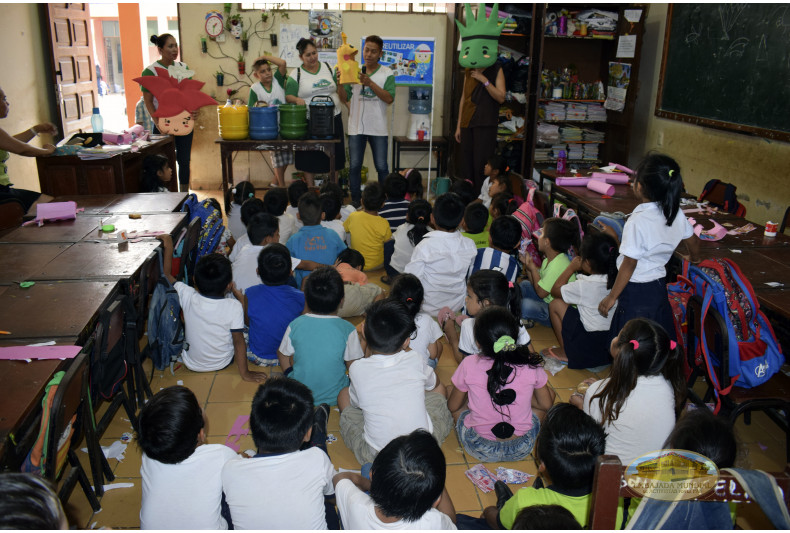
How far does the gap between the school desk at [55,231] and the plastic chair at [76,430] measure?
1.49 metres

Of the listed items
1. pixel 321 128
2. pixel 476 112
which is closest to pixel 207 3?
pixel 321 128

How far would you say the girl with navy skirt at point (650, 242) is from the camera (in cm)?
275

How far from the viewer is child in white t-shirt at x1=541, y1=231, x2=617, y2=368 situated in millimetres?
3213

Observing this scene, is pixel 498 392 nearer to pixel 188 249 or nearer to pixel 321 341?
pixel 321 341

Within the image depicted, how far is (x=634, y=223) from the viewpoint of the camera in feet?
9.19

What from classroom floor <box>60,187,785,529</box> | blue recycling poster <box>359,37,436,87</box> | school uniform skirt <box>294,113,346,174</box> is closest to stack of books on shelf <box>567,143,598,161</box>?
blue recycling poster <box>359,37,436,87</box>

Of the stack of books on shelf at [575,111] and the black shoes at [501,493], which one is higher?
the stack of books on shelf at [575,111]

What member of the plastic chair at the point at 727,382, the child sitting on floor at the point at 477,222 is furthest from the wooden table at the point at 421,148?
the plastic chair at the point at 727,382

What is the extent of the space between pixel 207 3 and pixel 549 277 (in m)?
5.29

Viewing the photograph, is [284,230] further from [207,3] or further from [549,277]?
[207,3]

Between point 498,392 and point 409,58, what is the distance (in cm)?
540

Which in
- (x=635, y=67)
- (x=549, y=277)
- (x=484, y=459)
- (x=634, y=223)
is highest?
(x=635, y=67)

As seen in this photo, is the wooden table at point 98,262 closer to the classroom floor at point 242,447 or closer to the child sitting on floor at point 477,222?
the classroom floor at point 242,447

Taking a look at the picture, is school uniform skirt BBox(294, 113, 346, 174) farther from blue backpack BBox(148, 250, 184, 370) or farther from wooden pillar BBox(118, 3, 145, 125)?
wooden pillar BBox(118, 3, 145, 125)
